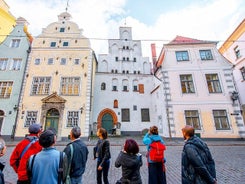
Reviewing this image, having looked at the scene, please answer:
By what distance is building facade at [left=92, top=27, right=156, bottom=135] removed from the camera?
18797 mm

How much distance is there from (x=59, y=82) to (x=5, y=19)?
1703cm

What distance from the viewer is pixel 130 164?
8.29ft

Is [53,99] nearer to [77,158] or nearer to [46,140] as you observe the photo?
[77,158]

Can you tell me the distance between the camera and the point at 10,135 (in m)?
14.2

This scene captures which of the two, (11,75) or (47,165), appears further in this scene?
(11,75)

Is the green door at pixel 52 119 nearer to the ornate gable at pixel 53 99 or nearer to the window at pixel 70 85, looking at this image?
the ornate gable at pixel 53 99

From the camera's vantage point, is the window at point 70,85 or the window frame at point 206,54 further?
the window at point 70,85

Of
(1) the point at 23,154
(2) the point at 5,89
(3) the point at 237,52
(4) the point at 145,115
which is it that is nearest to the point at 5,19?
(2) the point at 5,89

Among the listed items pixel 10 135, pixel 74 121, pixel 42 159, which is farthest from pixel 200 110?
pixel 10 135

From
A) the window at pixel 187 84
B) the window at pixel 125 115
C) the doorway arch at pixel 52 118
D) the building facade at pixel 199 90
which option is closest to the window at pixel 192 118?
the building facade at pixel 199 90

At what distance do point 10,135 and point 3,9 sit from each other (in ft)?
69.1

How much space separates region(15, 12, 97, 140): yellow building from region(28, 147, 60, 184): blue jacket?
13083 millimetres

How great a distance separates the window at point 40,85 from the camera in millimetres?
15664

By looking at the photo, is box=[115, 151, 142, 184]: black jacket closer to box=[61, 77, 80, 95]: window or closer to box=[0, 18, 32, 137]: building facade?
box=[61, 77, 80, 95]: window
